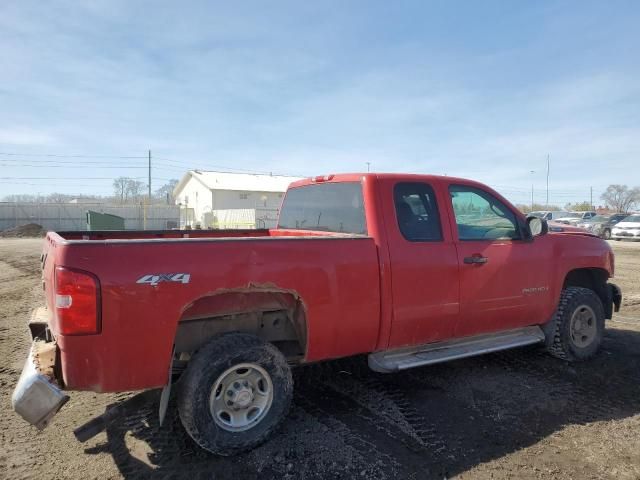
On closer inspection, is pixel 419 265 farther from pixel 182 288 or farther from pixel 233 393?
pixel 182 288

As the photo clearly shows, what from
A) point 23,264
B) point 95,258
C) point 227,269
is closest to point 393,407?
point 227,269

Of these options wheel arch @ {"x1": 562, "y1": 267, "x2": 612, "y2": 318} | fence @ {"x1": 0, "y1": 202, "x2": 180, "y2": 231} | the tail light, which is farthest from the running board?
fence @ {"x1": 0, "y1": 202, "x2": 180, "y2": 231}

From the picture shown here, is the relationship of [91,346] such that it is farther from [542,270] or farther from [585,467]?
[542,270]

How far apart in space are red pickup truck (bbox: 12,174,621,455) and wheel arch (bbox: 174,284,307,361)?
0.01m

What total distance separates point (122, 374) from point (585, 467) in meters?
3.09

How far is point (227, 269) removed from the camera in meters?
3.12

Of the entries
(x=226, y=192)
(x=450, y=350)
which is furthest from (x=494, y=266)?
(x=226, y=192)

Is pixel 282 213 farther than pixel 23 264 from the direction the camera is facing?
No

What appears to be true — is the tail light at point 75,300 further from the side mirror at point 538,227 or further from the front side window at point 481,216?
the side mirror at point 538,227

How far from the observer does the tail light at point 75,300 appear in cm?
270

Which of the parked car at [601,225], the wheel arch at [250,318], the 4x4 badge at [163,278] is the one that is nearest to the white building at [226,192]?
the parked car at [601,225]

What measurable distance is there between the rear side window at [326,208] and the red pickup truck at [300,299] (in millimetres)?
19

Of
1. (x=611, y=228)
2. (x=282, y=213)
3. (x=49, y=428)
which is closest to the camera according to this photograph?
(x=49, y=428)

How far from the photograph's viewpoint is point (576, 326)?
517 cm
